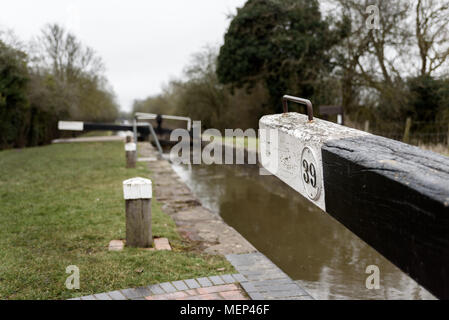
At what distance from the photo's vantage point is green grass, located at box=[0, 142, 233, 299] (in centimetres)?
324

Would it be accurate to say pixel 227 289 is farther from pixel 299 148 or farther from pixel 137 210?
pixel 299 148

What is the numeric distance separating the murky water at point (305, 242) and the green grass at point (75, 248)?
3.38 ft

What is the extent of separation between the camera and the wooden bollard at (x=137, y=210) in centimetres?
411

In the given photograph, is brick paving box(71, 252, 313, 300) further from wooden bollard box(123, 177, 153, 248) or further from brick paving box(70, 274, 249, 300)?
wooden bollard box(123, 177, 153, 248)

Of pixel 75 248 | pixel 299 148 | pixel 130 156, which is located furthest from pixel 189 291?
pixel 130 156

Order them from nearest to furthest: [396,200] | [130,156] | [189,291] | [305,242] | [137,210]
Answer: [396,200], [189,291], [137,210], [305,242], [130,156]

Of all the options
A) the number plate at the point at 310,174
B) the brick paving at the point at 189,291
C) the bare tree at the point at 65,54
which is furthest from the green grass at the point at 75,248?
the bare tree at the point at 65,54

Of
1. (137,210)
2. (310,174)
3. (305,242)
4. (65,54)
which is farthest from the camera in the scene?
(65,54)

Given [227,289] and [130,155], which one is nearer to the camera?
[227,289]

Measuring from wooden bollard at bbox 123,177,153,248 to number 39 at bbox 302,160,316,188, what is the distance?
273 cm

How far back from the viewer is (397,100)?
1410 cm

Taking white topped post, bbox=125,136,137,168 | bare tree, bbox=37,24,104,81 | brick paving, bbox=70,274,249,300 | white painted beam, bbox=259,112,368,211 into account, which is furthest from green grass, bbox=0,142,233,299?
bare tree, bbox=37,24,104,81

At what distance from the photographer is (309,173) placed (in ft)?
5.21
